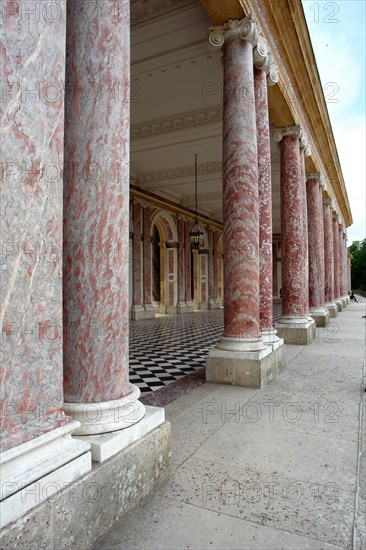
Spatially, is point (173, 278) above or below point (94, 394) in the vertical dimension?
above

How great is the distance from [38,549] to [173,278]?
1914 cm

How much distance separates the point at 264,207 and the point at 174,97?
490cm

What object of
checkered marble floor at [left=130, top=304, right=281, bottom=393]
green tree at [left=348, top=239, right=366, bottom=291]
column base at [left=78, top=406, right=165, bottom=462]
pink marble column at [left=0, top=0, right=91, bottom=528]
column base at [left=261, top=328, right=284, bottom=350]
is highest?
green tree at [left=348, top=239, right=366, bottom=291]

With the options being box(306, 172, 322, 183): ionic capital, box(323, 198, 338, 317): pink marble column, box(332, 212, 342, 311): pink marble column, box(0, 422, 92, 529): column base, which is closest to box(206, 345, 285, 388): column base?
box(0, 422, 92, 529): column base

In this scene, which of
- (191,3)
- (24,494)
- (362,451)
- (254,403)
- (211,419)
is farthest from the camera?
(191,3)

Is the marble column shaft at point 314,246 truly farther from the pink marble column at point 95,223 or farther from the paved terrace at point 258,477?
the pink marble column at point 95,223

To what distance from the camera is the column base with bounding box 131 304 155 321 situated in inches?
668

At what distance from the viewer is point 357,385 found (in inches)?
207

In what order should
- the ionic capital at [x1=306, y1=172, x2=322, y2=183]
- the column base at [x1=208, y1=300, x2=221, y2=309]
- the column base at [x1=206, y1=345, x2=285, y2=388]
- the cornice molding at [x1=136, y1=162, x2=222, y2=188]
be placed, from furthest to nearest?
the column base at [x1=208, y1=300, x2=221, y2=309], the cornice molding at [x1=136, y1=162, x2=222, y2=188], the ionic capital at [x1=306, y1=172, x2=322, y2=183], the column base at [x1=206, y1=345, x2=285, y2=388]

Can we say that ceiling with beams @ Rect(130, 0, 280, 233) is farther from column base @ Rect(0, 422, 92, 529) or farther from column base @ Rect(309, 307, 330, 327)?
column base @ Rect(0, 422, 92, 529)

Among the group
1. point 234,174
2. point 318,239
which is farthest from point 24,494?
point 318,239

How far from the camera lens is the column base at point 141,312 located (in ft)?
55.7

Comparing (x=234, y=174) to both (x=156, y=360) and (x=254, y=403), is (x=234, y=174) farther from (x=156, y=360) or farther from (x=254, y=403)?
(x=156, y=360)

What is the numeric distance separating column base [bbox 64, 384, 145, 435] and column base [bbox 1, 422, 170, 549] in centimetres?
16
